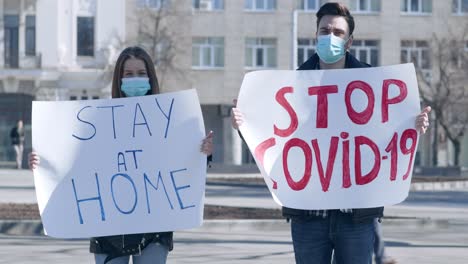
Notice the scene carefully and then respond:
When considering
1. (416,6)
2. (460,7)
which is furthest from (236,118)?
(460,7)

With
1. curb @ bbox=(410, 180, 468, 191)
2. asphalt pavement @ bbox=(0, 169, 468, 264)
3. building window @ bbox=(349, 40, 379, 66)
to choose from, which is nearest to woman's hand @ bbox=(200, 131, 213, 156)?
asphalt pavement @ bbox=(0, 169, 468, 264)

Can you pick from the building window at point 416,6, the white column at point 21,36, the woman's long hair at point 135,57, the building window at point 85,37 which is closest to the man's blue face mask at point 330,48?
the woman's long hair at point 135,57

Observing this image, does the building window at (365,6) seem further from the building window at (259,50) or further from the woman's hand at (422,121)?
the woman's hand at (422,121)

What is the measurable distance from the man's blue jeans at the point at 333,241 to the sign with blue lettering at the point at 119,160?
79 cm

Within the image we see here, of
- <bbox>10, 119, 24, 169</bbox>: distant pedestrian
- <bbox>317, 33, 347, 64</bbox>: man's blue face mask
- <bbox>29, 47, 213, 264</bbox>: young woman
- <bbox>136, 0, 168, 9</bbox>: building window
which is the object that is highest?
<bbox>136, 0, 168, 9</bbox>: building window

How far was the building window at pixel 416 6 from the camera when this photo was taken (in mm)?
56250

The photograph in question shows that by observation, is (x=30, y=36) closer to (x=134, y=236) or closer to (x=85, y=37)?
A: (x=85, y=37)

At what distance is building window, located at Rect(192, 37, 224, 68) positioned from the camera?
55312mm

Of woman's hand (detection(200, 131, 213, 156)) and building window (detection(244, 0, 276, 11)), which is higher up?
building window (detection(244, 0, 276, 11))

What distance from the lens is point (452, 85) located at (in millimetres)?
52000

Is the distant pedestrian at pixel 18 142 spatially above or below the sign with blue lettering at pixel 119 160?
below

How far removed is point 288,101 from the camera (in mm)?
6930

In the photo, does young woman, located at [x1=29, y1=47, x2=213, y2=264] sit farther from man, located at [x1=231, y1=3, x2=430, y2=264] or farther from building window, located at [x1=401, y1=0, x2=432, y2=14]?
building window, located at [x1=401, y1=0, x2=432, y2=14]

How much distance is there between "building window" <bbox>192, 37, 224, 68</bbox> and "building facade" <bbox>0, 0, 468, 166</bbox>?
0.15 feet
